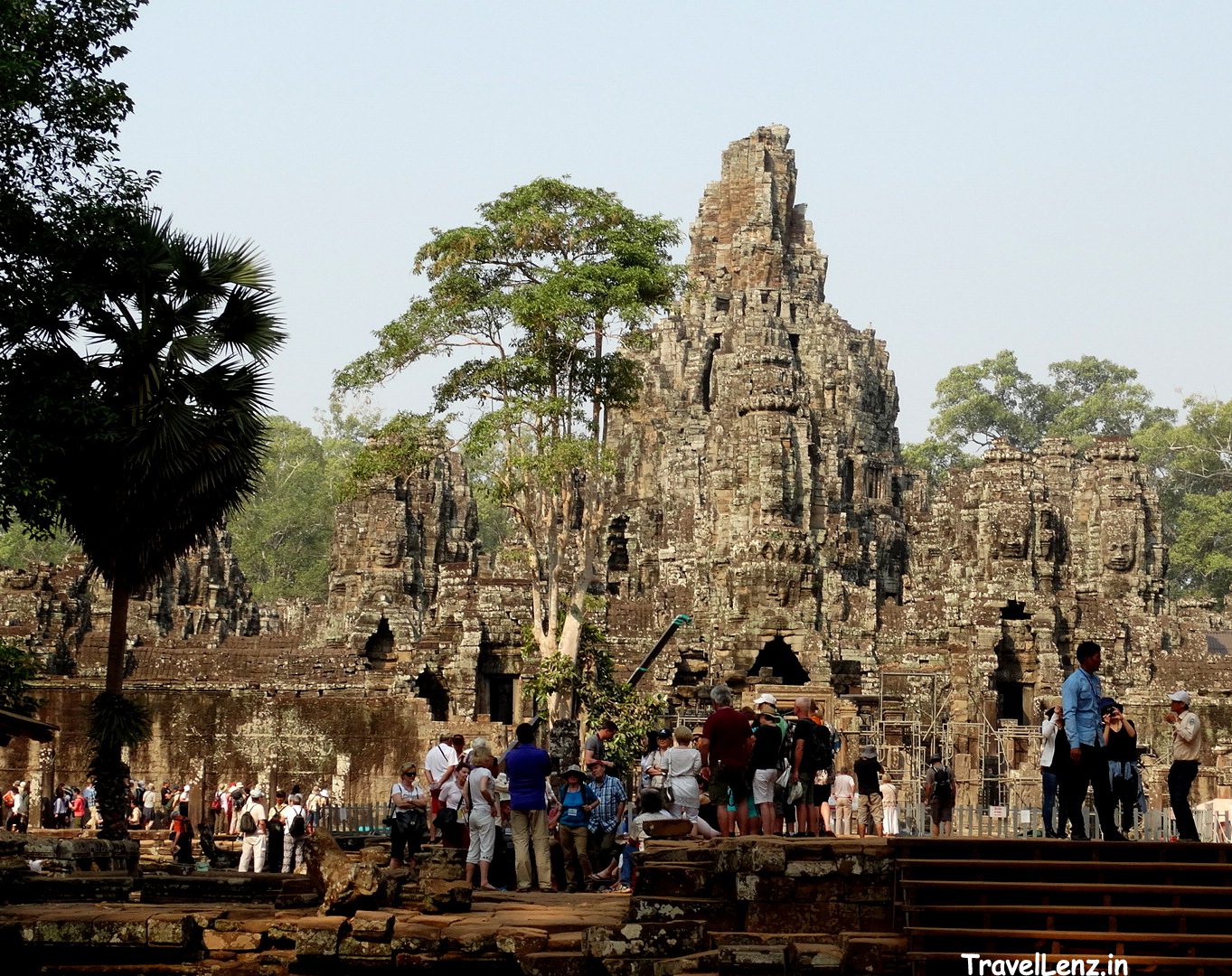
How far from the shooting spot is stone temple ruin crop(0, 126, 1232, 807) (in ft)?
116

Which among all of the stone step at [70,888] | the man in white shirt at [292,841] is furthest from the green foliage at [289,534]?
the stone step at [70,888]

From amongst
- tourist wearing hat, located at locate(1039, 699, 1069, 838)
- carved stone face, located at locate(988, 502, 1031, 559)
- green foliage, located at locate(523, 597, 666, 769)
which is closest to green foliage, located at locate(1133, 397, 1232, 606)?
carved stone face, located at locate(988, 502, 1031, 559)

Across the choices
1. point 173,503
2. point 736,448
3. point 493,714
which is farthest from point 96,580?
point 173,503

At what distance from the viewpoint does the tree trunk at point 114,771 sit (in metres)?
21.6

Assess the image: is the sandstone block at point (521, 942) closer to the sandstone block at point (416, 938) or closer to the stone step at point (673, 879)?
the sandstone block at point (416, 938)

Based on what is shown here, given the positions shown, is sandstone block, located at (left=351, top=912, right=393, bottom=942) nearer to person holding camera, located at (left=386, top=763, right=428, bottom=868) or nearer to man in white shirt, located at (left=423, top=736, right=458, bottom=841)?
person holding camera, located at (left=386, top=763, right=428, bottom=868)

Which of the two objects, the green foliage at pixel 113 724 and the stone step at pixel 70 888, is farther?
the green foliage at pixel 113 724

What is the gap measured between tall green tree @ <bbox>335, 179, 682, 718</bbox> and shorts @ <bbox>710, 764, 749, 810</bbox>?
14935 millimetres

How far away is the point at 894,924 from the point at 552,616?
17870 millimetres

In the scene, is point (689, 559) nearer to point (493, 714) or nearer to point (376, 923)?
point (493, 714)

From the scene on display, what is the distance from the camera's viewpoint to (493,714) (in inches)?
1535

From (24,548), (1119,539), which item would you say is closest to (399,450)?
(1119,539)

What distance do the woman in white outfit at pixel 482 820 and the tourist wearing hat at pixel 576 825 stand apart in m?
0.65

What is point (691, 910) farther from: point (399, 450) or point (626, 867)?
point (399, 450)
